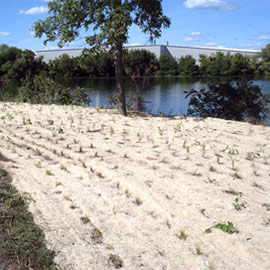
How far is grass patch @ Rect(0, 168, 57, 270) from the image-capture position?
96.3 inches

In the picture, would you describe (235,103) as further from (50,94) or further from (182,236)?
(182,236)

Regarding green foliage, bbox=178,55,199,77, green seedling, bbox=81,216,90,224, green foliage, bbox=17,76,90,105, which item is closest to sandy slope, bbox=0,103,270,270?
green seedling, bbox=81,216,90,224

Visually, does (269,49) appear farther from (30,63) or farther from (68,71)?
(30,63)

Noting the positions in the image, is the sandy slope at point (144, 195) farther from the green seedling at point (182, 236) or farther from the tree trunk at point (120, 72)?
the tree trunk at point (120, 72)

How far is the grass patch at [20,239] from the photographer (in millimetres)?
2447

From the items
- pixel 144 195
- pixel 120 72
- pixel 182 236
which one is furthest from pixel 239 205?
pixel 120 72

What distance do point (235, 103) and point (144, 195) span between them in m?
8.06

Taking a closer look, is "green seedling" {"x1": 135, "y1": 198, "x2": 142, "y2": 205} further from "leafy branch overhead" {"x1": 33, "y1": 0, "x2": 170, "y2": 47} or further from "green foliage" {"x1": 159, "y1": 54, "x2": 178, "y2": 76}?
"green foliage" {"x1": 159, "y1": 54, "x2": 178, "y2": 76}

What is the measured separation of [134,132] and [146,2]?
3.97m

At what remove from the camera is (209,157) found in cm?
508

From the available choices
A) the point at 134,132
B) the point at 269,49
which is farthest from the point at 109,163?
the point at 269,49

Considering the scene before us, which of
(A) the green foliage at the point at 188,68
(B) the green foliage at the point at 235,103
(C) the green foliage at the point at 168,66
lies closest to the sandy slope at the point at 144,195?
(B) the green foliage at the point at 235,103

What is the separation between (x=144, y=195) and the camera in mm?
3623

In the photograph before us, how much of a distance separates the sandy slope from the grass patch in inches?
3.6
